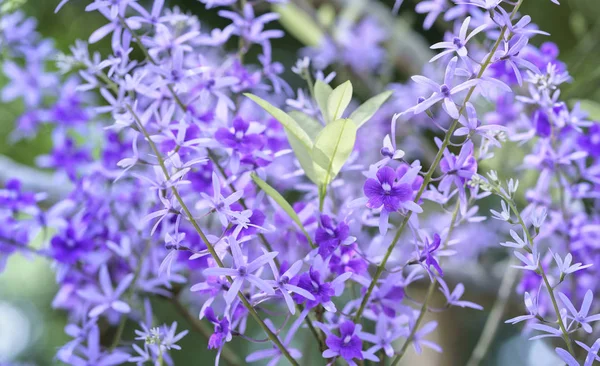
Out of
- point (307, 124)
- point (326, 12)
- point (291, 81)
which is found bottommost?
point (291, 81)

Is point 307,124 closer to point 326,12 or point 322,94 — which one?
point 322,94

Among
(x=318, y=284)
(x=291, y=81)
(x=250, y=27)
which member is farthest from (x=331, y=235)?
(x=291, y=81)

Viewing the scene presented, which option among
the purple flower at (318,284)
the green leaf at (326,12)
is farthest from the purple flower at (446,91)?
the green leaf at (326,12)

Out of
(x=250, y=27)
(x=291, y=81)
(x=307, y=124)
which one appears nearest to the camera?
(x=307, y=124)

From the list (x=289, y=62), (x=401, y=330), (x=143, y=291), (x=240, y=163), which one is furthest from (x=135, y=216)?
(x=289, y=62)

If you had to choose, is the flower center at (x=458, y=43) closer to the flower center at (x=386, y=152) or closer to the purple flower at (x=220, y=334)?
the flower center at (x=386, y=152)

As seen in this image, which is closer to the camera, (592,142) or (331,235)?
(331,235)
